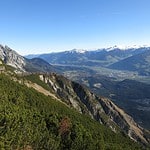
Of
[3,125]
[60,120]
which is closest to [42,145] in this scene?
[3,125]

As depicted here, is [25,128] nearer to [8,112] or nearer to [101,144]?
[8,112]

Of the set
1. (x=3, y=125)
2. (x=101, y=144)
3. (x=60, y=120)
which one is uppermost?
(x=3, y=125)

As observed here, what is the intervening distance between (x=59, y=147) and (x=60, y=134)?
331 inches

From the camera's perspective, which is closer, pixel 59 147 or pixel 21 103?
pixel 59 147

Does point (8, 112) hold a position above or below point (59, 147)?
above

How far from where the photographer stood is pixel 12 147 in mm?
128750

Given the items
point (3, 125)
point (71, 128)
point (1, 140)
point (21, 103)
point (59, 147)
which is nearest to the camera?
point (1, 140)

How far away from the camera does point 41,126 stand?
15850 centimetres

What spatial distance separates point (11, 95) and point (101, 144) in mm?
53453

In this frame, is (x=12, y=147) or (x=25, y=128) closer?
(x=12, y=147)

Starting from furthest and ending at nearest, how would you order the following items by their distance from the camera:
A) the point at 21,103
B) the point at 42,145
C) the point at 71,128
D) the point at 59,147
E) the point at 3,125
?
1. the point at 21,103
2. the point at 71,128
3. the point at 59,147
4. the point at 42,145
5. the point at 3,125

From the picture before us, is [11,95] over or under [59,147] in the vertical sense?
over

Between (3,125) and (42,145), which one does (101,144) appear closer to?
(42,145)

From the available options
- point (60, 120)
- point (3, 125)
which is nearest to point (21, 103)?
point (60, 120)
